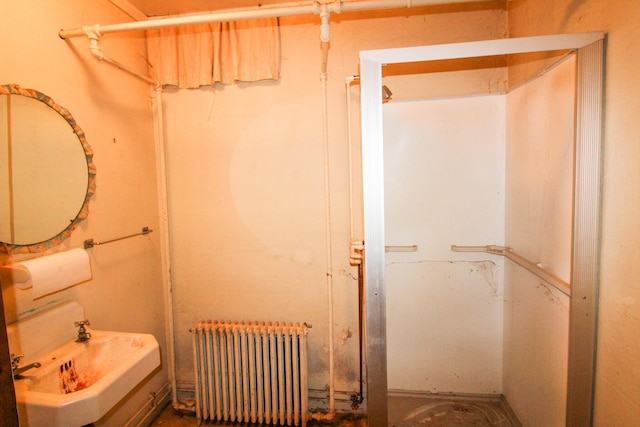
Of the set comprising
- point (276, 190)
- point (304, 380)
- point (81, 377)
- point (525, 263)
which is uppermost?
point (276, 190)

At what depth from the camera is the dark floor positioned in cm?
188

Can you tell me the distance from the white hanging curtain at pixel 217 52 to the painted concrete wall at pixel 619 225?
1585 millimetres

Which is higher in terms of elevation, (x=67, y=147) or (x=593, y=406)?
(x=67, y=147)

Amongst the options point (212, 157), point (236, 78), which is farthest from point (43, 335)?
point (236, 78)

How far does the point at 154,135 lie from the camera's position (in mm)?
2092

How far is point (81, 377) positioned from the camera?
1.36 meters

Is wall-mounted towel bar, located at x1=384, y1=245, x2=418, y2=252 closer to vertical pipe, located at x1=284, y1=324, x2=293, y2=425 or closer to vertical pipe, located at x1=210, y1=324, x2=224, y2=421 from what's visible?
vertical pipe, located at x1=284, y1=324, x2=293, y2=425

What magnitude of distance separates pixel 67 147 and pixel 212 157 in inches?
30.3

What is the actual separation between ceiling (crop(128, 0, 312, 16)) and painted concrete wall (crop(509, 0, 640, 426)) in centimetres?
157

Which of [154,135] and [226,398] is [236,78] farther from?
[226,398]

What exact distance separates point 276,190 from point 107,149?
0.99 m

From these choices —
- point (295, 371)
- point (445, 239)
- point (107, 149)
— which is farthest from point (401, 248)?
point (107, 149)

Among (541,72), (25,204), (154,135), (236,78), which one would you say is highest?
(236,78)

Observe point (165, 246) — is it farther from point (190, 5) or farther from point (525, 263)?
point (525, 263)
